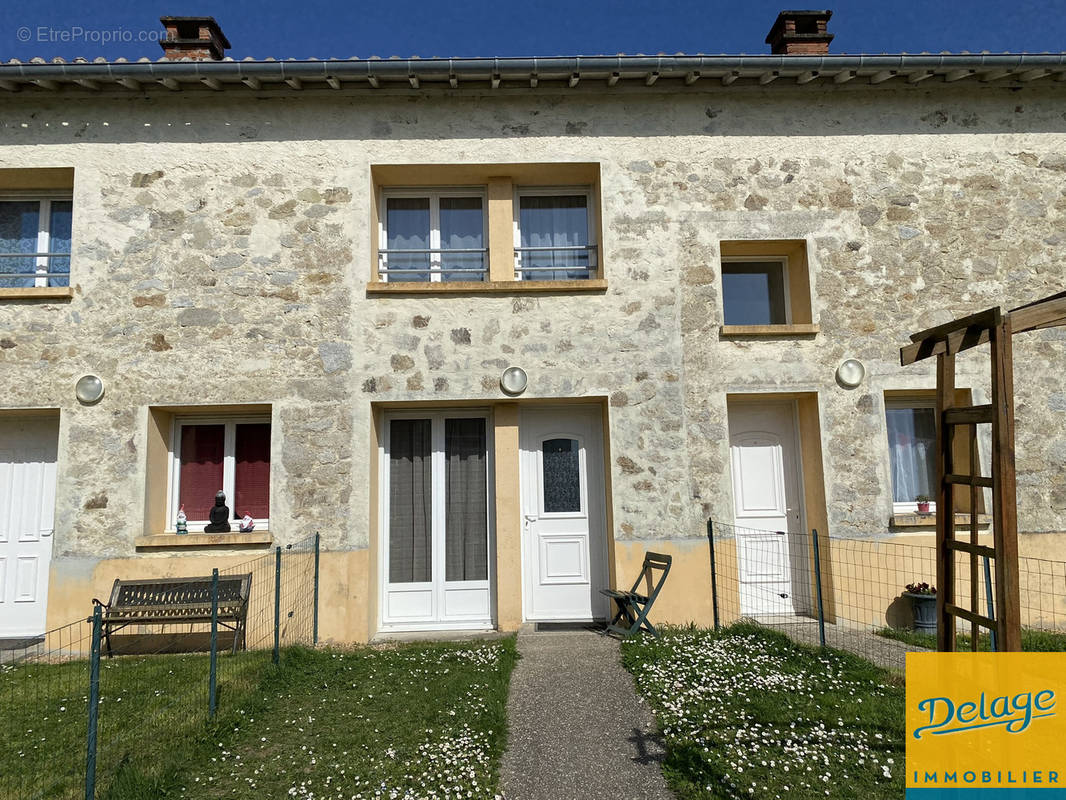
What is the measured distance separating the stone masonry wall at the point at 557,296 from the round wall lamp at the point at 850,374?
0.12m

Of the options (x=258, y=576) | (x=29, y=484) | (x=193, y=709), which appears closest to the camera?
(x=193, y=709)

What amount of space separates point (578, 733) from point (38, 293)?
6.31m

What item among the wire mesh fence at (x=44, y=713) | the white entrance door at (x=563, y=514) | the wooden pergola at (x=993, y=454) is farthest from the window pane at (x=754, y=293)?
the wire mesh fence at (x=44, y=713)

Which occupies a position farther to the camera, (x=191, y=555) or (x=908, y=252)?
(x=908, y=252)

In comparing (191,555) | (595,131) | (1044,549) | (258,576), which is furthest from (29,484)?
(1044,549)

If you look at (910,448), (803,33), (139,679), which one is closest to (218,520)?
(139,679)

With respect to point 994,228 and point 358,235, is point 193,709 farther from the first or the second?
point 994,228

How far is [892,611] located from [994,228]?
13.2 ft

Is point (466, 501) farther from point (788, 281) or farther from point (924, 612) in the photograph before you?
point (924, 612)

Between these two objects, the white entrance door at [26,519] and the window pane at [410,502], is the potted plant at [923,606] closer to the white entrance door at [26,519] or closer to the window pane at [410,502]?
the window pane at [410,502]

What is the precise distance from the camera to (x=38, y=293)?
639 cm

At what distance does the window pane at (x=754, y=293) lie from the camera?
7.20 m

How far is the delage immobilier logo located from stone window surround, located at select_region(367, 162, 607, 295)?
4.45 meters

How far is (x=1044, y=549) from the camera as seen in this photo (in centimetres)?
646
